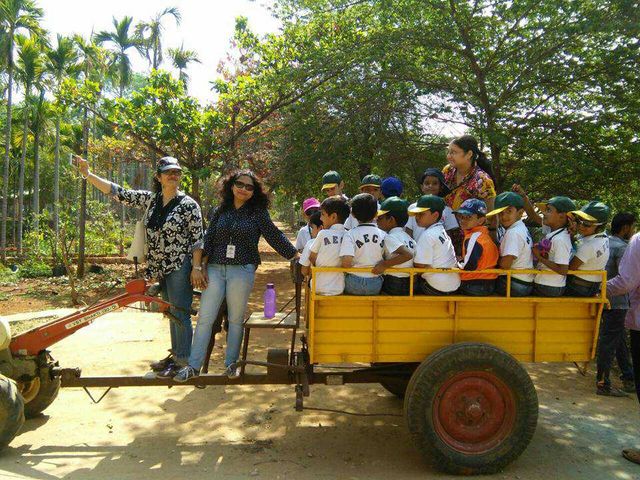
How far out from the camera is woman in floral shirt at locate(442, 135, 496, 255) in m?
4.18

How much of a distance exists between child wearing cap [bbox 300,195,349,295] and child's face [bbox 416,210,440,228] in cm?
50

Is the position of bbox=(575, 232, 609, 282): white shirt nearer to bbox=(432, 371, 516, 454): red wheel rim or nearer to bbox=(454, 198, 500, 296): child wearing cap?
bbox=(454, 198, 500, 296): child wearing cap

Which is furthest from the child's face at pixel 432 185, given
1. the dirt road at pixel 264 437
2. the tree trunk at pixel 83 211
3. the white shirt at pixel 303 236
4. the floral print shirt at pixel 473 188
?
the tree trunk at pixel 83 211

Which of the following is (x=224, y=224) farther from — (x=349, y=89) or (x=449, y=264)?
(x=349, y=89)

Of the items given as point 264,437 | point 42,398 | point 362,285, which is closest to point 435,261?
point 362,285

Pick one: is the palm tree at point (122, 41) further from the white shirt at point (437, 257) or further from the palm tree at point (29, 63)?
the white shirt at point (437, 257)

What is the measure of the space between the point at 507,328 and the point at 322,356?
1.23 metres

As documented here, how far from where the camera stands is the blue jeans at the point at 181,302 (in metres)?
4.09

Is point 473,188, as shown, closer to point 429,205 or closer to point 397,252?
point 429,205

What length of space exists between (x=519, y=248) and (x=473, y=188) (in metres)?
0.94

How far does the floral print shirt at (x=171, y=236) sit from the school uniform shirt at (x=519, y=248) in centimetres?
220

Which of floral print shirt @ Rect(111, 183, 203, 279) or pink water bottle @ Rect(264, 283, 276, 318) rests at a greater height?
floral print shirt @ Rect(111, 183, 203, 279)

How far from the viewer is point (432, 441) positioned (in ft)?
10.6

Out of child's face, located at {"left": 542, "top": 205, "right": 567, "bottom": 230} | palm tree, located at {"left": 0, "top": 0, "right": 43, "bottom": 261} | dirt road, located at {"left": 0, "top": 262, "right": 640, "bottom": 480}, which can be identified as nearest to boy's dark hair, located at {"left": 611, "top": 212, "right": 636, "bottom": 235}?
dirt road, located at {"left": 0, "top": 262, "right": 640, "bottom": 480}
